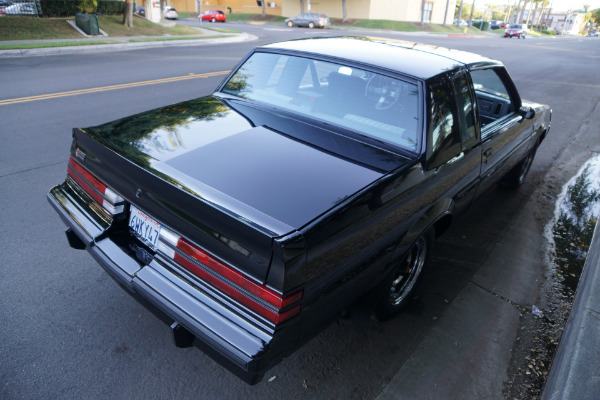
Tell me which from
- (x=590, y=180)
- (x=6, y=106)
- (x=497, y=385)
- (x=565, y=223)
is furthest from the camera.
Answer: (x=6, y=106)

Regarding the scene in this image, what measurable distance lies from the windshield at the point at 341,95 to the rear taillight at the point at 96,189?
135 centimetres

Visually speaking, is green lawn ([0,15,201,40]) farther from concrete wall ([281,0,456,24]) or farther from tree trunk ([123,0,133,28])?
concrete wall ([281,0,456,24])

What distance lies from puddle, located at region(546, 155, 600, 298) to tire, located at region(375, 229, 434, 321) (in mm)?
1439

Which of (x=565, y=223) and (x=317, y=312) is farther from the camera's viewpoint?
(x=565, y=223)

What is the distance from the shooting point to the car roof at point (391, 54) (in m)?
3.01

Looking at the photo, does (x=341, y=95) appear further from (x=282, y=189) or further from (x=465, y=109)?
(x=282, y=189)

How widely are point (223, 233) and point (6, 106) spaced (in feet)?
23.9

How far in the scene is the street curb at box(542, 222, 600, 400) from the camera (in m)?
2.41

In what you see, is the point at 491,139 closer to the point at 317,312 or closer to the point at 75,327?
the point at 317,312

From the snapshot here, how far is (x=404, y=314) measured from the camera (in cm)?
312

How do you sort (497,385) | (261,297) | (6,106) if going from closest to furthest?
(261,297) → (497,385) → (6,106)

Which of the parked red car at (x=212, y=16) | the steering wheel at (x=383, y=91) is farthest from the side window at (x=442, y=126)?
the parked red car at (x=212, y=16)

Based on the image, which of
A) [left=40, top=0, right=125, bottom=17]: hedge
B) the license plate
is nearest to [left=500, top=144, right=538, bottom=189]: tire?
the license plate

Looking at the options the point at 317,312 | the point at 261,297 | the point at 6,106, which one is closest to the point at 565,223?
the point at 317,312
